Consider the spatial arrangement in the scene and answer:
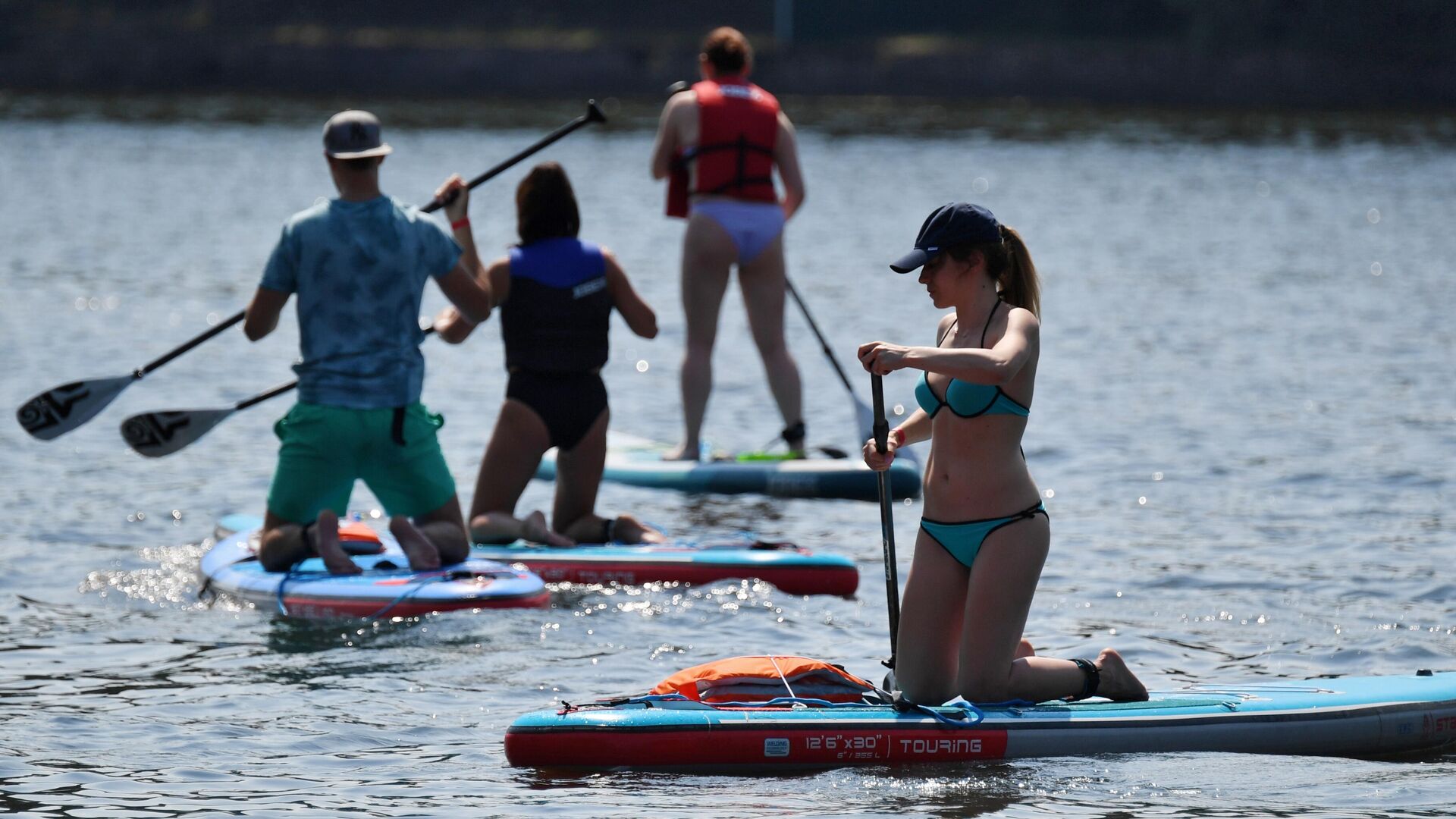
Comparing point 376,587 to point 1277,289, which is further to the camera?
point 1277,289

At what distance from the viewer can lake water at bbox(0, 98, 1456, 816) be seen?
6.04m

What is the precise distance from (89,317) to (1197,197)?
20.5 metres

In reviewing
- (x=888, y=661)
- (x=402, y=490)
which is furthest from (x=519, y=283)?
(x=888, y=661)

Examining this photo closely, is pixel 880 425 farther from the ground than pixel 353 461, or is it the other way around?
pixel 880 425

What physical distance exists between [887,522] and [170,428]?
12.8 ft

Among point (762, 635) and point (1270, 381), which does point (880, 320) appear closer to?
point (1270, 381)

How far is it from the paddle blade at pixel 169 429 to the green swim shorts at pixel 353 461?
3.08ft

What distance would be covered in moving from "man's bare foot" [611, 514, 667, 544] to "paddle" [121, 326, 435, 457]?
1565 mm

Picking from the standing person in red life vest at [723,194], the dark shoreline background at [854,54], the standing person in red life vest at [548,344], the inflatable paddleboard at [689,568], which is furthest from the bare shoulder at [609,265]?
the dark shoreline background at [854,54]

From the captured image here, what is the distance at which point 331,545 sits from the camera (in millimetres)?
7957

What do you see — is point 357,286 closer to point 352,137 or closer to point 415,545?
point 352,137

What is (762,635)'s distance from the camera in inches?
312

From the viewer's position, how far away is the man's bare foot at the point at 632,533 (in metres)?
8.84


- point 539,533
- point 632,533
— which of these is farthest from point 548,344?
point 632,533
